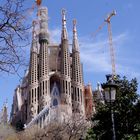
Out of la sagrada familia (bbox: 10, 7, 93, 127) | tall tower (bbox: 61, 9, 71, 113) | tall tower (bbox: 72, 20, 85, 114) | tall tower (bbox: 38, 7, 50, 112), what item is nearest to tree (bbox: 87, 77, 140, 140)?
la sagrada familia (bbox: 10, 7, 93, 127)

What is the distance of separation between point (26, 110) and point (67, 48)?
18356 mm

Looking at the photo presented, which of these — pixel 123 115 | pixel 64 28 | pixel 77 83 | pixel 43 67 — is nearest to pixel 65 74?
pixel 77 83

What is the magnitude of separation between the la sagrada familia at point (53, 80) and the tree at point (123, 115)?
202ft

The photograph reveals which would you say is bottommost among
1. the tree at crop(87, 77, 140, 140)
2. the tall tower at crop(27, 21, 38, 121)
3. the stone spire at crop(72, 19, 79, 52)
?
the tree at crop(87, 77, 140, 140)

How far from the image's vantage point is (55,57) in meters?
97.5

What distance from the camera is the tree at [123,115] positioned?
17.7m

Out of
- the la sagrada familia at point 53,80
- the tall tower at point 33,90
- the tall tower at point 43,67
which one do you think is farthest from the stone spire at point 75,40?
the tall tower at point 33,90

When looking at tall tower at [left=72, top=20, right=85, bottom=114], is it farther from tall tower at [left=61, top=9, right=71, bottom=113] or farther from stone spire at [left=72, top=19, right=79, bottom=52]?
tall tower at [left=61, top=9, right=71, bottom=113]

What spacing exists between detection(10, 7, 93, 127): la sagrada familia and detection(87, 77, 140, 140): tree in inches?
2429

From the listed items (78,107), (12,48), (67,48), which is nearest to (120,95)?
(12,48)

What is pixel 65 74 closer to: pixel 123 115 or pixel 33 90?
pixel 33 90

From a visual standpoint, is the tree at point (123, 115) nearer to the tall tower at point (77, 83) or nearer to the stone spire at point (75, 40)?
the tall tower at point (77, 83)

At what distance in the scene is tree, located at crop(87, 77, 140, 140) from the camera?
17656 mm

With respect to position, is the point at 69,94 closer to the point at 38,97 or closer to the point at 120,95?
the point at 38,97
